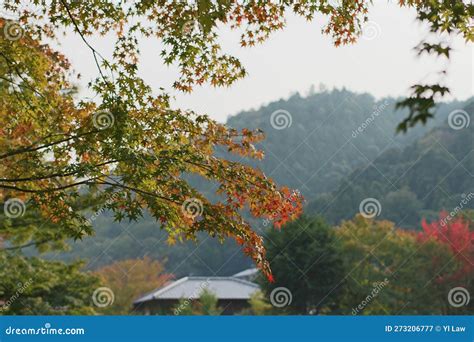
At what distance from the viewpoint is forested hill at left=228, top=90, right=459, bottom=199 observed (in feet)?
199

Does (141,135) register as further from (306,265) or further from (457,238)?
(457,238)

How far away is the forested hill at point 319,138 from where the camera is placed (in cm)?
6069

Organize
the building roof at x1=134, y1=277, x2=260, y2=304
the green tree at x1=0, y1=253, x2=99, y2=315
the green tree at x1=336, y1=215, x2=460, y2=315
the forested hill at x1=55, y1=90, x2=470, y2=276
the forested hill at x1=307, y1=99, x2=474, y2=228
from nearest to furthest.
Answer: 1. the green tree at x1=0, y1=253, x2=99, y2=315
2. the green tree at x1=336, y1=215, x2=460, y2=315
3. the forested hill at x1=307, y1=99, x2=474, y2=228
4. the building roof at x1=134, y1=277, x2=260, y2=304
5. the forested hill at x1=55, y1=90, x2=470, y2=276

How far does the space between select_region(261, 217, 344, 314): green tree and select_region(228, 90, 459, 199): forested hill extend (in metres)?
24.8

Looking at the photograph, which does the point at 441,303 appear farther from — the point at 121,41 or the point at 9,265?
the point at 121,41

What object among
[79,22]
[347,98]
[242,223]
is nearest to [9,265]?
[79,22]

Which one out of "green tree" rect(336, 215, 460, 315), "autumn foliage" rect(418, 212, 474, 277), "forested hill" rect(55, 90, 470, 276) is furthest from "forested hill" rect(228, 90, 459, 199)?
"autumn foliage" rect(418, 212, 474, 277)

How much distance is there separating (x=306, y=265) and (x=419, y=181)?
63.5 feet

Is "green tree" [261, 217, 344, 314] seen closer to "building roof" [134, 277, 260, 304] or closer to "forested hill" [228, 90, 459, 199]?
"building roof" [134, 277, 260, 304]

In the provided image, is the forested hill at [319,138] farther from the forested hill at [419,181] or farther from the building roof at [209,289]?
the building roof at [209,289]

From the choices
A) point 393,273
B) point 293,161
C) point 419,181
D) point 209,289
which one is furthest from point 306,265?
point 293,161

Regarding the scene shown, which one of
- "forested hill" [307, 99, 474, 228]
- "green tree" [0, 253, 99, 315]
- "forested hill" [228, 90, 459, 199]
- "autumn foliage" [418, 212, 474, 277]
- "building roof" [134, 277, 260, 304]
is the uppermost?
"forested hill" [228, 90, 459, 199]

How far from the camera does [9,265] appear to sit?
14641 millimetres

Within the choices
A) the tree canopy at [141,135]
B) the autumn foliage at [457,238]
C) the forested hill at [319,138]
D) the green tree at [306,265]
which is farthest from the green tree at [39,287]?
the forested hill at [319,138]
